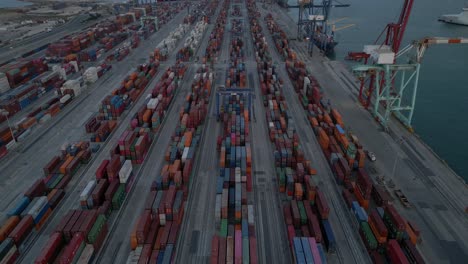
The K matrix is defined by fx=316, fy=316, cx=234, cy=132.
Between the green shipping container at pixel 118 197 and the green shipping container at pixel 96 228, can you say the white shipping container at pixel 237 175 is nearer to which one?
the green shipping container at pixel 118 197

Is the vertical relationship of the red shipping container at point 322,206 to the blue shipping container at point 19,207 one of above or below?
below

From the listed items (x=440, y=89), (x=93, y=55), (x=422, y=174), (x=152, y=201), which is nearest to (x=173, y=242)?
(x=152, y=201)

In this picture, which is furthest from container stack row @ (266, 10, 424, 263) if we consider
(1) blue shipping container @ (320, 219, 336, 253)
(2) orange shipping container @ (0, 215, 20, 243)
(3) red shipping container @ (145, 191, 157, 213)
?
(2) orange shipping container @ (0, 215, 20, 243)

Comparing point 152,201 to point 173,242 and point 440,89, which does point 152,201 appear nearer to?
point 173,242

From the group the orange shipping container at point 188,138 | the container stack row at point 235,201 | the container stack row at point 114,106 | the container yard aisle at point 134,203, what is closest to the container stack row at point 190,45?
the container stack row at point 114,106

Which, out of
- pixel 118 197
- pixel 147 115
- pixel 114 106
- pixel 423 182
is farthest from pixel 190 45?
pixel 423 182

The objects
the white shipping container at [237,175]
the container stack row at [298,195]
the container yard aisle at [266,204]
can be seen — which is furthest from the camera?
the white shipping container at [237,175]
